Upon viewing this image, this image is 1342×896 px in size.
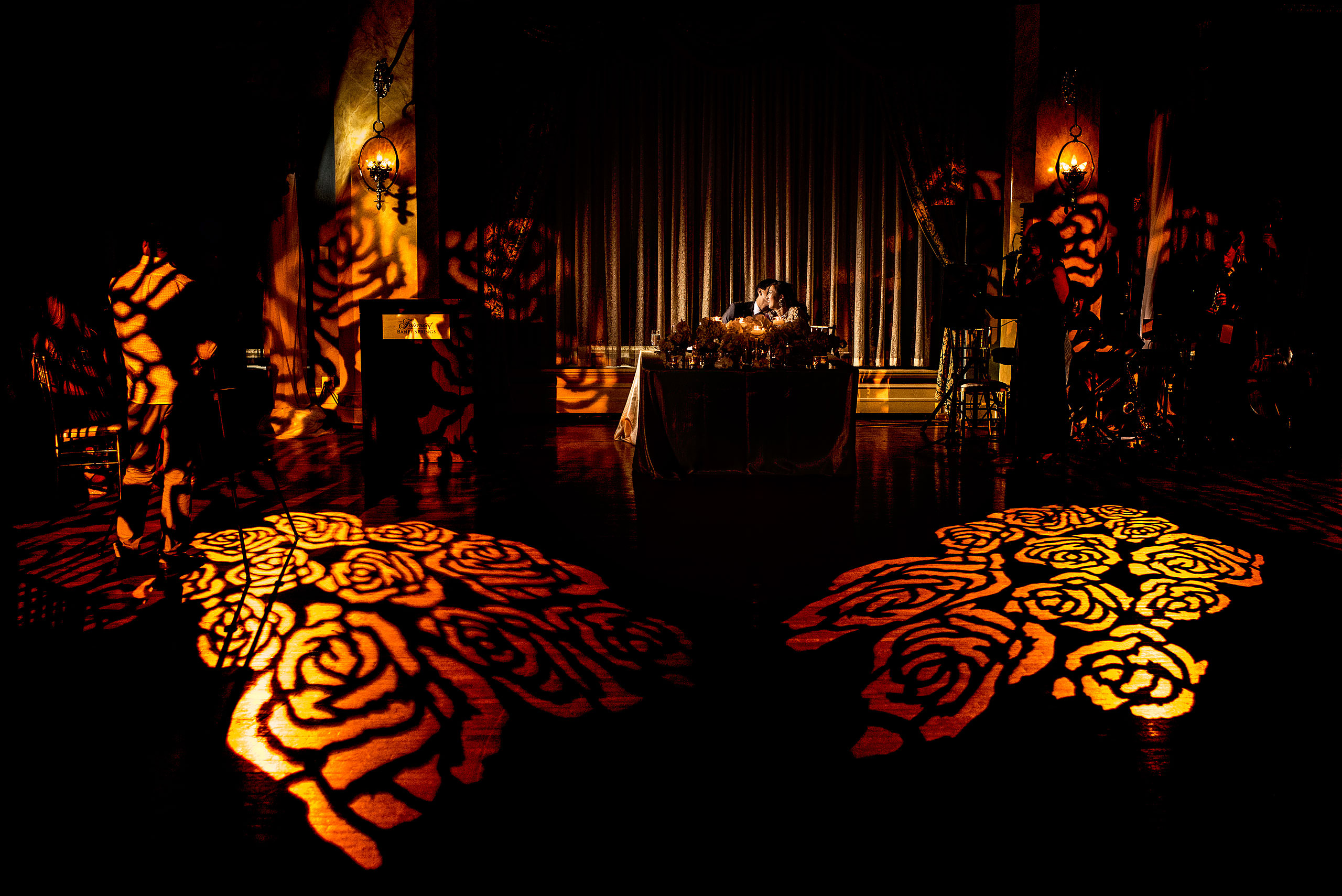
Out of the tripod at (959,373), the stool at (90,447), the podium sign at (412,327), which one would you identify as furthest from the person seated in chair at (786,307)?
the stool at (90,447)

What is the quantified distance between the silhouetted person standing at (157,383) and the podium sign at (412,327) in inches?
99.9

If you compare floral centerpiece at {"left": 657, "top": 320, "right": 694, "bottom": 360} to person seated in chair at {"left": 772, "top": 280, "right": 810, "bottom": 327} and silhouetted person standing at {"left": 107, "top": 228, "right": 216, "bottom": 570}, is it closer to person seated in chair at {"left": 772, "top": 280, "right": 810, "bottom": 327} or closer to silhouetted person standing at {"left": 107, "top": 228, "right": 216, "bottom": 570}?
person seated in chair at {"left": 772, "top": 280, "right": 810, "bottom": 327}

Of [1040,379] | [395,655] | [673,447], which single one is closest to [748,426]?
[673,447]

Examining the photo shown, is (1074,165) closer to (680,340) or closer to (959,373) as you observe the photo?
(959,373)

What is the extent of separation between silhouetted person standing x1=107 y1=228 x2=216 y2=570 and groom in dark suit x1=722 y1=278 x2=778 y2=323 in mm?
4226

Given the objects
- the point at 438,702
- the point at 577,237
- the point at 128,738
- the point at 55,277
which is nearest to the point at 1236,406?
the point at 577,237

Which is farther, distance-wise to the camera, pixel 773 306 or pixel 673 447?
pixel 773 306

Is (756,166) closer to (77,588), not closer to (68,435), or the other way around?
(68,435)

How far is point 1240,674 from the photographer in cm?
252

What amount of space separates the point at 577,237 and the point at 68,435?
4.84m

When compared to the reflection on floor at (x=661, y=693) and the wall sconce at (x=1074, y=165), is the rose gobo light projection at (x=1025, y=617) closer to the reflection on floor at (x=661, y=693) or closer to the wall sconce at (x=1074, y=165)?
the reflection on floor at (x=661, y=693)

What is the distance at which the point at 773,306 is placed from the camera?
7.18 m

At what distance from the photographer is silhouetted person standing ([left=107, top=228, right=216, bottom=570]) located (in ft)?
10.1

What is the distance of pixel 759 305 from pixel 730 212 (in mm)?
2433
